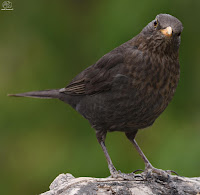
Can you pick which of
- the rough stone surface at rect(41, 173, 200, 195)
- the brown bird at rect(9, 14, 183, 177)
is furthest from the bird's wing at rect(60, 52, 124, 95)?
the rough stone surface at rect(41, 173, 200, 195)

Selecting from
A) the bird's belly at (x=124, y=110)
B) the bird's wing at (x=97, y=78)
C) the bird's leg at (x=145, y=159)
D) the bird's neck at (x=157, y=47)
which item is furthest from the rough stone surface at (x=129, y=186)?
the bird's neck at (x=157, y=47)

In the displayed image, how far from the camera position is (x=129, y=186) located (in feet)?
15.9

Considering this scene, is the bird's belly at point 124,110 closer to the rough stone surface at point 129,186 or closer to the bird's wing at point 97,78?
the bird's wing at point 97,78

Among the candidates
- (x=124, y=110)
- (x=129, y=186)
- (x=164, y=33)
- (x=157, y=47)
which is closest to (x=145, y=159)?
(x=124, y=110)

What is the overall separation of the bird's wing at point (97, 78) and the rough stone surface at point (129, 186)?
896mm

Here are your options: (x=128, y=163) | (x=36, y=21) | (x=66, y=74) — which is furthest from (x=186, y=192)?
(x=36, y=21)

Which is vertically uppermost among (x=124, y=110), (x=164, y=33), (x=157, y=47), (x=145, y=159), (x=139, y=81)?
(x=164, y=33)

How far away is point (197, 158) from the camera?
18.8ft

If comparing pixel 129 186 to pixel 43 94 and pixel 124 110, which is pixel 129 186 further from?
pixel 43 94

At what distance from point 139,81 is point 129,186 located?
892 millimetres

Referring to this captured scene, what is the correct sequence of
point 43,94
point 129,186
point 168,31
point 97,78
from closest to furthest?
point 129,186
point 168,31
point 97,78
point 43,94

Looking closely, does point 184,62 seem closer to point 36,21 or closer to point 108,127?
point 108,127

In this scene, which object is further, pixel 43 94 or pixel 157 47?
pixel 43 94

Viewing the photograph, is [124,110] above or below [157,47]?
below
